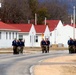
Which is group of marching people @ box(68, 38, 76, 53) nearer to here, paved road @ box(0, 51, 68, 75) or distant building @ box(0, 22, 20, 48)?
paved road @ box(0, 51, 68, 75)

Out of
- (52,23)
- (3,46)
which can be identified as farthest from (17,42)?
(52,23)

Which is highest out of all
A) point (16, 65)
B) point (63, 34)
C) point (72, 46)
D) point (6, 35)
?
point (63, 34)

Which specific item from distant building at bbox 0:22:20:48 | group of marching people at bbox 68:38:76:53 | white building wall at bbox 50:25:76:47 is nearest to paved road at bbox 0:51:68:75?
group of marching people at bbox 68:38:76:53

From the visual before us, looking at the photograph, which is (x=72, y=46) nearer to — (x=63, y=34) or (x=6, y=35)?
(x=6, y=35)

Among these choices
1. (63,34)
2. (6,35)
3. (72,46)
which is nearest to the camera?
(72,46)

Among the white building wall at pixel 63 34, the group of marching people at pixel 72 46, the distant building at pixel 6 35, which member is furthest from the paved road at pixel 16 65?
the white building wall at pixel 63 34

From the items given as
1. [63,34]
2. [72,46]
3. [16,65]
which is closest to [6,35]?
[72,46]

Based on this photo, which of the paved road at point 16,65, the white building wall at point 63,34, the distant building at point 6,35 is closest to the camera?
the paved road at point 16,65

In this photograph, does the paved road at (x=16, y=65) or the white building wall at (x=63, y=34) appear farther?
the white building wall at (x=63, y=34)

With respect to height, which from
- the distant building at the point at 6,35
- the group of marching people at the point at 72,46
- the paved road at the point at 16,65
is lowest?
the paved road at the point at 16,65

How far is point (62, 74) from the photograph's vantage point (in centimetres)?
2227

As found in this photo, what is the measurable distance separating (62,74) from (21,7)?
76018 millimetres

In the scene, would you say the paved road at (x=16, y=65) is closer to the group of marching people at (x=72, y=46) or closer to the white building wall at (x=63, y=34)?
the group of marching people at (x=72, y=46)

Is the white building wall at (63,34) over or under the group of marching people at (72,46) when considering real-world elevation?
over
